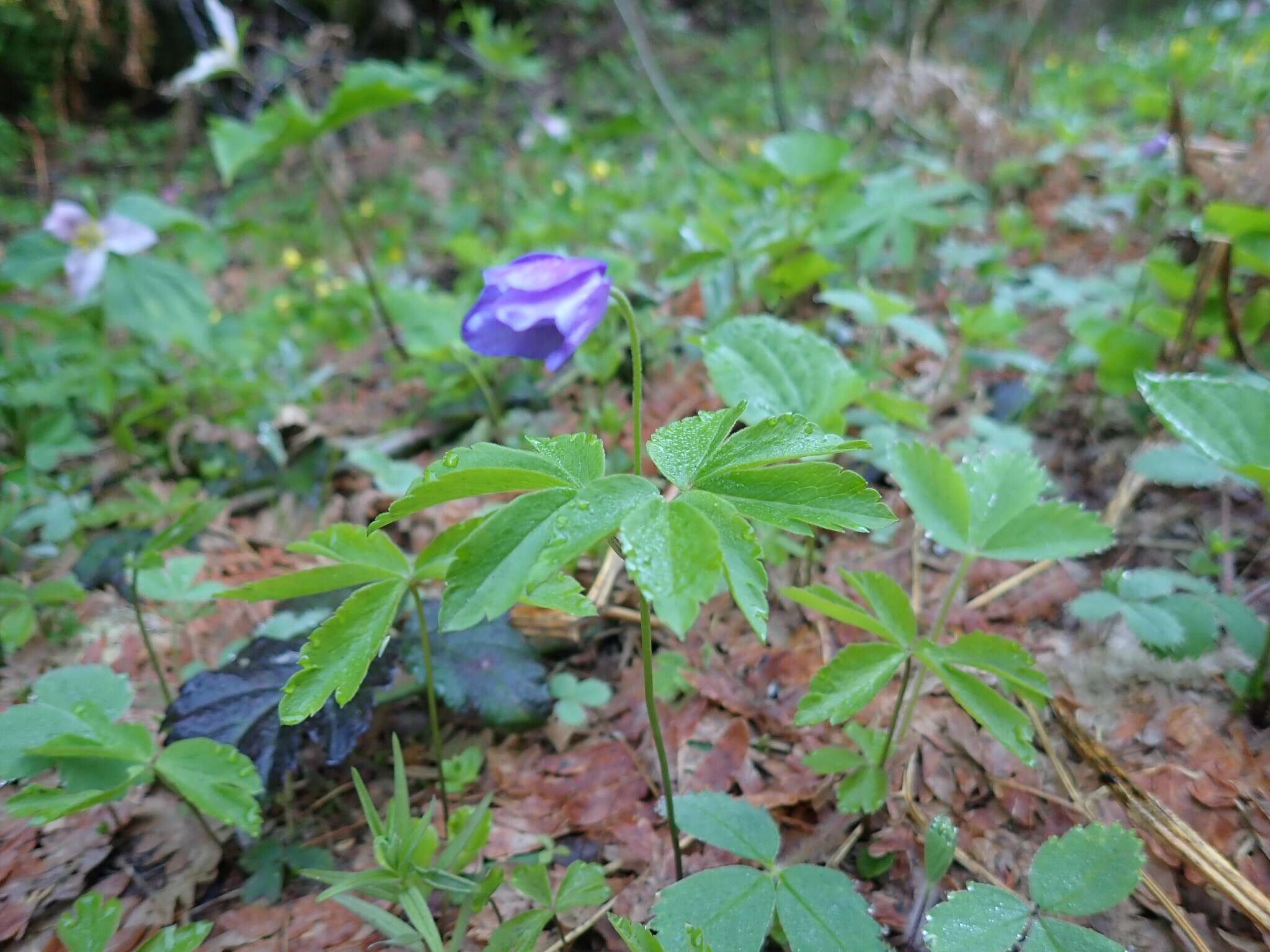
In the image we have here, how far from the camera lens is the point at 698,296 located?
116 inches

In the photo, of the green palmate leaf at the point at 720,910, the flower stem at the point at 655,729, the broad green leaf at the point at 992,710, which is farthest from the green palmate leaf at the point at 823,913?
the broad green leaf at the point at 992,710

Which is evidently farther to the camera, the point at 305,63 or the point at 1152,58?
the point at 1152,58

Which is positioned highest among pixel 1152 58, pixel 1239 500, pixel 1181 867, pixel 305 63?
pixel 1152 58

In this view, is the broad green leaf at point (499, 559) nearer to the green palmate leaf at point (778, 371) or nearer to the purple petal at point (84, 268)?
the green palmate leaf at point (778, 371)

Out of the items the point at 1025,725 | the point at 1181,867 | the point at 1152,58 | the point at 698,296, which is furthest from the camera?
the point at 1152,58

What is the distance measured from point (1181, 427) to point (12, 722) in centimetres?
208

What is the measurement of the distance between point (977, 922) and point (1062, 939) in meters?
0.12

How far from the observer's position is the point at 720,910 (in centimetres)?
111

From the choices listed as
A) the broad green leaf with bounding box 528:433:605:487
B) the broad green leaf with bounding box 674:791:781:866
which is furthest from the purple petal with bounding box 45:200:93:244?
the broad green leaf with bounding box 674:791:781:866

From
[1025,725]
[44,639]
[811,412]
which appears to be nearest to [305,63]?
[44,639]

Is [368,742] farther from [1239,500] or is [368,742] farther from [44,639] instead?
[1239,500]

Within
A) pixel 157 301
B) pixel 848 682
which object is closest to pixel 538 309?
pixel 848 682

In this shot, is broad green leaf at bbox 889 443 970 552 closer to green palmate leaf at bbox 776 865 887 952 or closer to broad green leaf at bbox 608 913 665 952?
green palmate leaf at bbox 776 865 887 952

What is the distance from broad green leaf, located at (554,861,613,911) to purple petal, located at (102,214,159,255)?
285cm
